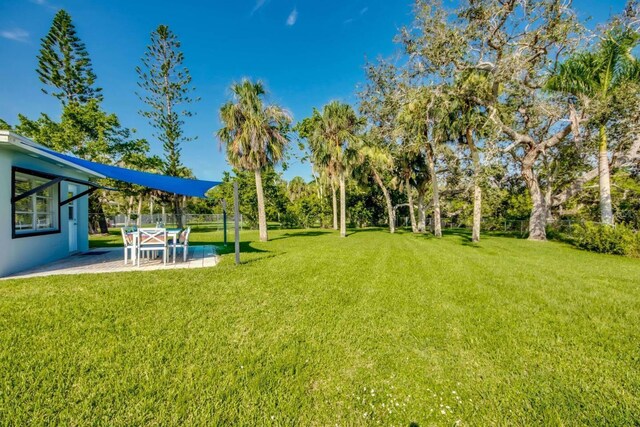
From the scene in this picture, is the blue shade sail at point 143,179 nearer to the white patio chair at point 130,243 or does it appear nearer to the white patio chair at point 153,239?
the white patio chair at point 153,239

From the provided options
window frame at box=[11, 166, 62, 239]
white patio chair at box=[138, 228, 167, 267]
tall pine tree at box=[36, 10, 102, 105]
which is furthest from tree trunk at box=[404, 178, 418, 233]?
tall pine tree at box=[36, 10, 102, 105]

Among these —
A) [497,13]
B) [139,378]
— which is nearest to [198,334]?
[139,378]

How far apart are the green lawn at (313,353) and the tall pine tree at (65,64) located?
20.8 metres

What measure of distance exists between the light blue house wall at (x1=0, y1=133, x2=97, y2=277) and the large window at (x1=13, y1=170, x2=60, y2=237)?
149 mm

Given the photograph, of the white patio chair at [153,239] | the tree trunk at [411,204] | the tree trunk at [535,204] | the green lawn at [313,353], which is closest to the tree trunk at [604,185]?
the tree trunk at [535,204]

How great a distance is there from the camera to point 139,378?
229 cm

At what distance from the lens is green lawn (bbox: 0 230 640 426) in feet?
6.54

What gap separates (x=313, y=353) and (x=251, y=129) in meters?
11.7

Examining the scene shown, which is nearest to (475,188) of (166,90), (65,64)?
(166,90)

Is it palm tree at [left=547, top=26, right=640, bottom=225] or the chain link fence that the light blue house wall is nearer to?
the chain link fence

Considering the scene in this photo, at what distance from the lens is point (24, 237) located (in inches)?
235

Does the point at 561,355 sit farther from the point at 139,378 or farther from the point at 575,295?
the point at 139,378

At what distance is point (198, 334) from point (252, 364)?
0.96 metres

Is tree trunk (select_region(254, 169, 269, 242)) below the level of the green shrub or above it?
above
